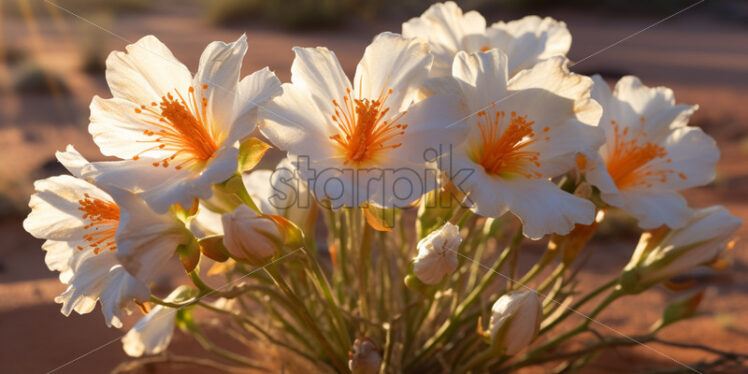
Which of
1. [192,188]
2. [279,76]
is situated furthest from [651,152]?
[279,76]

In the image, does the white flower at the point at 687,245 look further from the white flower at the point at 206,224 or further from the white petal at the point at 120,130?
the white petal at the point at 120,130

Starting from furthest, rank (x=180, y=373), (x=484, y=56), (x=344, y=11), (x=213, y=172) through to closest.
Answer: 1. (x=344, y=11)
2. (x=180, y=373)
3. (x=484, y=56)
4. (x=213, y=172)

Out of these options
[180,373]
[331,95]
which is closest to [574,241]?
[331,95]

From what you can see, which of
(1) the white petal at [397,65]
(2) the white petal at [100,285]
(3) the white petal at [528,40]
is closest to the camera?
(2) the white petal at [100,285]

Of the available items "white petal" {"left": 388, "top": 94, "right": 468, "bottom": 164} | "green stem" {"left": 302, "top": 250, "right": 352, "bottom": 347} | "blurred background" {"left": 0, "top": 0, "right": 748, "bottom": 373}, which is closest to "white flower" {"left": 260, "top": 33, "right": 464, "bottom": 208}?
"white petal" {"left": 388, "top": 94, "right": 468, "bottom": 164}

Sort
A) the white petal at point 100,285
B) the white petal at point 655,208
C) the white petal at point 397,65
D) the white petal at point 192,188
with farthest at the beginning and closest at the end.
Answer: the white petal at point 655,208, the white petal at point 397,65, the white petal at point 100,285, the white petal at point 192,188

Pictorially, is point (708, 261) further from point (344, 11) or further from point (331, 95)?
point (344, 11)

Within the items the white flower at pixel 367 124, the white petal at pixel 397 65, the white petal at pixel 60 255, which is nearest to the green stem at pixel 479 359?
the white flower at pixel 367 124
